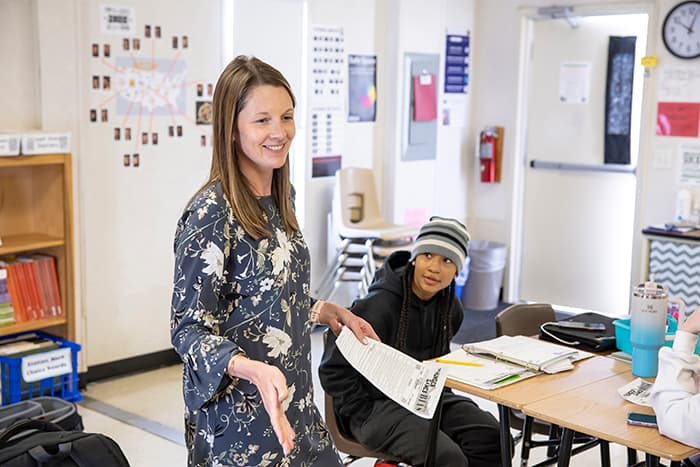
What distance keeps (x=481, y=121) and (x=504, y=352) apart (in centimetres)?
434

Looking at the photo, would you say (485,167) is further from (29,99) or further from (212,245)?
(212,245)

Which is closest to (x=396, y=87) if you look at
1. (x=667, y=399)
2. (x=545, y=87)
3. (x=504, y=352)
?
(x=545, y=87)

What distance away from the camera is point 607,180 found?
636cm

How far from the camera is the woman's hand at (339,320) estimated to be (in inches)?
84.0

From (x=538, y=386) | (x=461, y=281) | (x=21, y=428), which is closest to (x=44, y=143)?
(x=21, y=428)

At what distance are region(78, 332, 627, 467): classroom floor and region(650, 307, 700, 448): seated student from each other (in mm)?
1535

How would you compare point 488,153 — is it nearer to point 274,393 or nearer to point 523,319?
point 523,319

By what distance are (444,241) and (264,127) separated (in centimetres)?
138

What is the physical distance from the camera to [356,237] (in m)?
5.69

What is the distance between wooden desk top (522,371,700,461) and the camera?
218 cm

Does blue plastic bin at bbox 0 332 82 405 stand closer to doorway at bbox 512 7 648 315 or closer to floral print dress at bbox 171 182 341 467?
floral print dress at bbox 171 182 341 467

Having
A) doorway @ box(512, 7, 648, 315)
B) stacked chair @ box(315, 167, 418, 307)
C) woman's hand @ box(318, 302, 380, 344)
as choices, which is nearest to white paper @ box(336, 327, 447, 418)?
woman's hand @ box(318, 302, 380, 344)

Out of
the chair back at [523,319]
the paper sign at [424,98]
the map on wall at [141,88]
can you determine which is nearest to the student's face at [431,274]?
the chair back at [523,319]

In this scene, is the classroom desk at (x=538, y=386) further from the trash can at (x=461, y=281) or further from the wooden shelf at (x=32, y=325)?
the trash can at (x=461, y=281)
